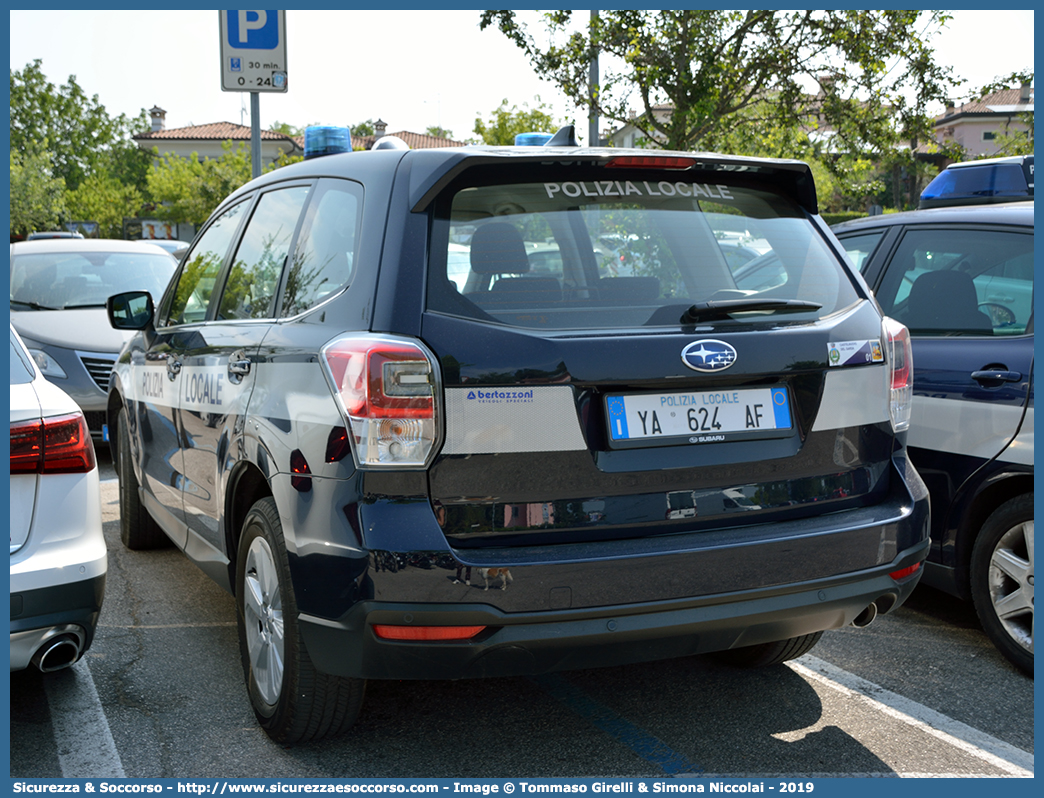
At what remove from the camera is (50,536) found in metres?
3.08

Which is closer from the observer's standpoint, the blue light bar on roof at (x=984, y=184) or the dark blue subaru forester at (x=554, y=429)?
the dark blue subaru forester at (x=554, y=429)

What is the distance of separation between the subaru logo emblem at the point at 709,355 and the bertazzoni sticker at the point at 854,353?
0.35 m

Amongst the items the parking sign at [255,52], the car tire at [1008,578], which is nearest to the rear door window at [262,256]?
the car tire at [1008,578]

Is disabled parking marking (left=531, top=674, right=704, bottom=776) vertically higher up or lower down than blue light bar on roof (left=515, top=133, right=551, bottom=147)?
lower down

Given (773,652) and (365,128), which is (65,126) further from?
(773,652)

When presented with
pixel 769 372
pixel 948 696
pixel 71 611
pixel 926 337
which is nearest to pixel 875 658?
pixel 948 696

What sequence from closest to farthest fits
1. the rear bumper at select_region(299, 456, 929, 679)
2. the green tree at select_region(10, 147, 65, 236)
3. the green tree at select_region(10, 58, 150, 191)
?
1. the rear bumper at select_region(299, 456, 929, 679)
2. the green tree at select_region(10, 147, 65, 236)
3. the green tree at select_region(10, 58, 150, 191)

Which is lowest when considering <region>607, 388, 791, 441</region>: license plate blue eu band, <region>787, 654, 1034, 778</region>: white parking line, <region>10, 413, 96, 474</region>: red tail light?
<region>787, 654, 1034, 778</region>: white parking line

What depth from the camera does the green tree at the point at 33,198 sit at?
6084cm

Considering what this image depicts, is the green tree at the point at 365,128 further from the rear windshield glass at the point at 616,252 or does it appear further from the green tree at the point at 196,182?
the rear windshield glass at the point at 616,252

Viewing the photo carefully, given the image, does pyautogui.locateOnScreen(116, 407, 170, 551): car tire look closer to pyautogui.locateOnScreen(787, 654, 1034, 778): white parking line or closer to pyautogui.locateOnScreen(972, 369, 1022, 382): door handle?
pyautogui.locateOnScreen(787, 654, 1034, 778): white parking line

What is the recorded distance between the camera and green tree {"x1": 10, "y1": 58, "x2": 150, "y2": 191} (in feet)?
274

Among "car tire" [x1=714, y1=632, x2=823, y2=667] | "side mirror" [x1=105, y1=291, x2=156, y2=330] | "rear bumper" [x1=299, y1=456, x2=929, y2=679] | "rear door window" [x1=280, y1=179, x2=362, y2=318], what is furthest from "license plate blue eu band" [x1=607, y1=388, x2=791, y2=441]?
"side mirror" [x1=105, y1=291, x2=156, y2=330]

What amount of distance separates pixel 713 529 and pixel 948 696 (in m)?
1.41
